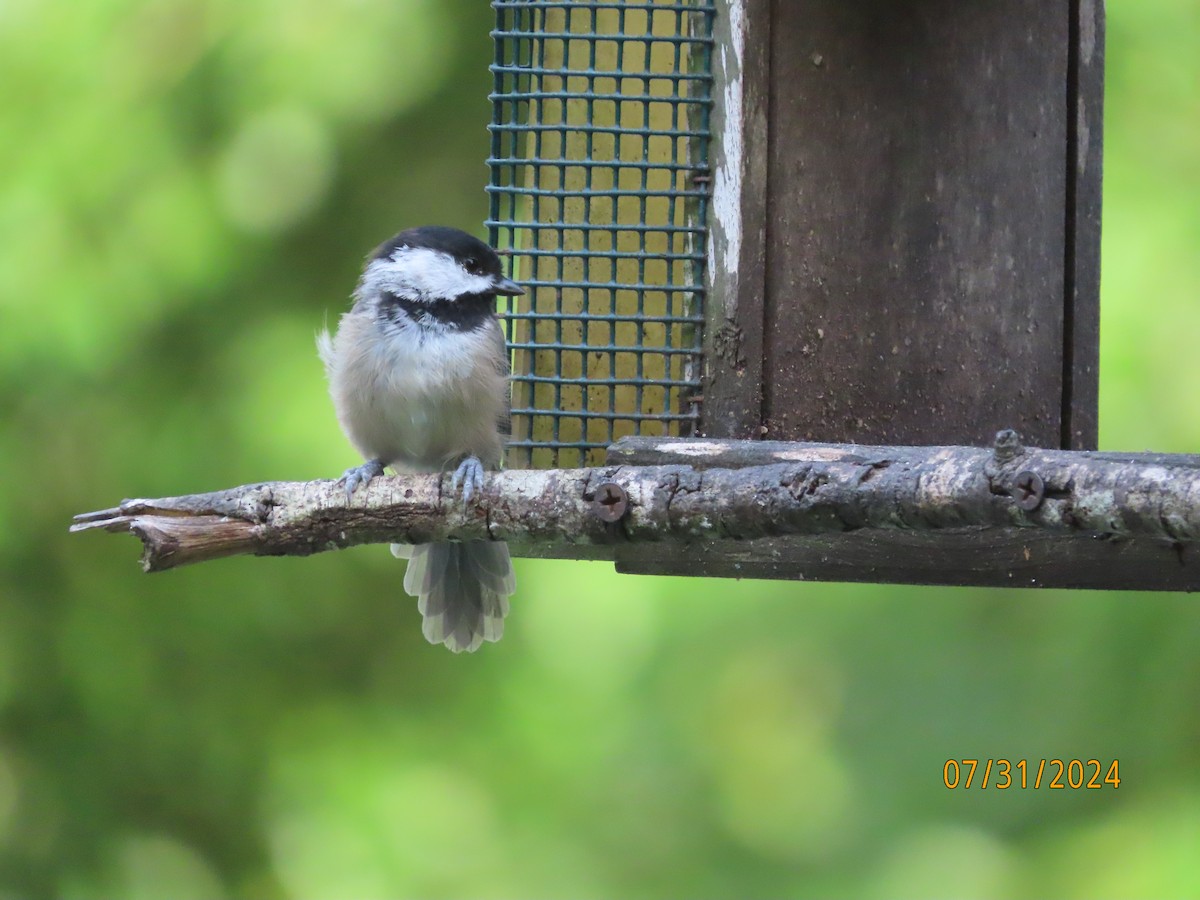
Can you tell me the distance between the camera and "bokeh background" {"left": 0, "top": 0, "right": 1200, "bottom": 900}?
18.7 ft

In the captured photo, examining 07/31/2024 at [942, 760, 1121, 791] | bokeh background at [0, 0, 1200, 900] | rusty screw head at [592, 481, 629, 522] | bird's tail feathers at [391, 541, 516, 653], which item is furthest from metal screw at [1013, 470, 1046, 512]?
07/31/2024 at [942, 760, 1121, 791]

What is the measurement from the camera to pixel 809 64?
163 inches

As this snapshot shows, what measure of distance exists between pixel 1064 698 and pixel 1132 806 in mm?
528

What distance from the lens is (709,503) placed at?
312cm

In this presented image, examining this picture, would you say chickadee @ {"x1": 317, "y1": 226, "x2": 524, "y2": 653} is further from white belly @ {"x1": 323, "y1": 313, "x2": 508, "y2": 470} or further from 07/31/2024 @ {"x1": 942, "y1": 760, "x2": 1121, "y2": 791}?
07/31/2024 @ {"x1": 942, "y1": 760, "x2": 1121, "y2": 791}

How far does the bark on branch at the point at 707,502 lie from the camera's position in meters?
2.51

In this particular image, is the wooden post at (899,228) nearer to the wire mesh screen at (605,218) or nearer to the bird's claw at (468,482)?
the wire mesh screen at (605,218)

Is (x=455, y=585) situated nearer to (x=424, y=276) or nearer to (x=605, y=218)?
(x=424, y=276)

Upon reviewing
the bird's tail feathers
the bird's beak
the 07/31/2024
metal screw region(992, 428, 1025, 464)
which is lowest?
the 07/31/2024

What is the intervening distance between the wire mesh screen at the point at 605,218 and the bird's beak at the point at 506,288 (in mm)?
97

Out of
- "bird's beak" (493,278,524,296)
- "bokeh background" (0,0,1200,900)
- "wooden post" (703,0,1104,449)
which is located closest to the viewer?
"wooden post" (703,0,1104,449)

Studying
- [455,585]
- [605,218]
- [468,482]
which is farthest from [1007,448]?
[455,585]

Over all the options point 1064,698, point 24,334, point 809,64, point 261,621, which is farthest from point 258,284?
point 1064,698

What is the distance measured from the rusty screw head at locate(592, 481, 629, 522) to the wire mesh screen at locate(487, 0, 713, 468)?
3.77 ft
